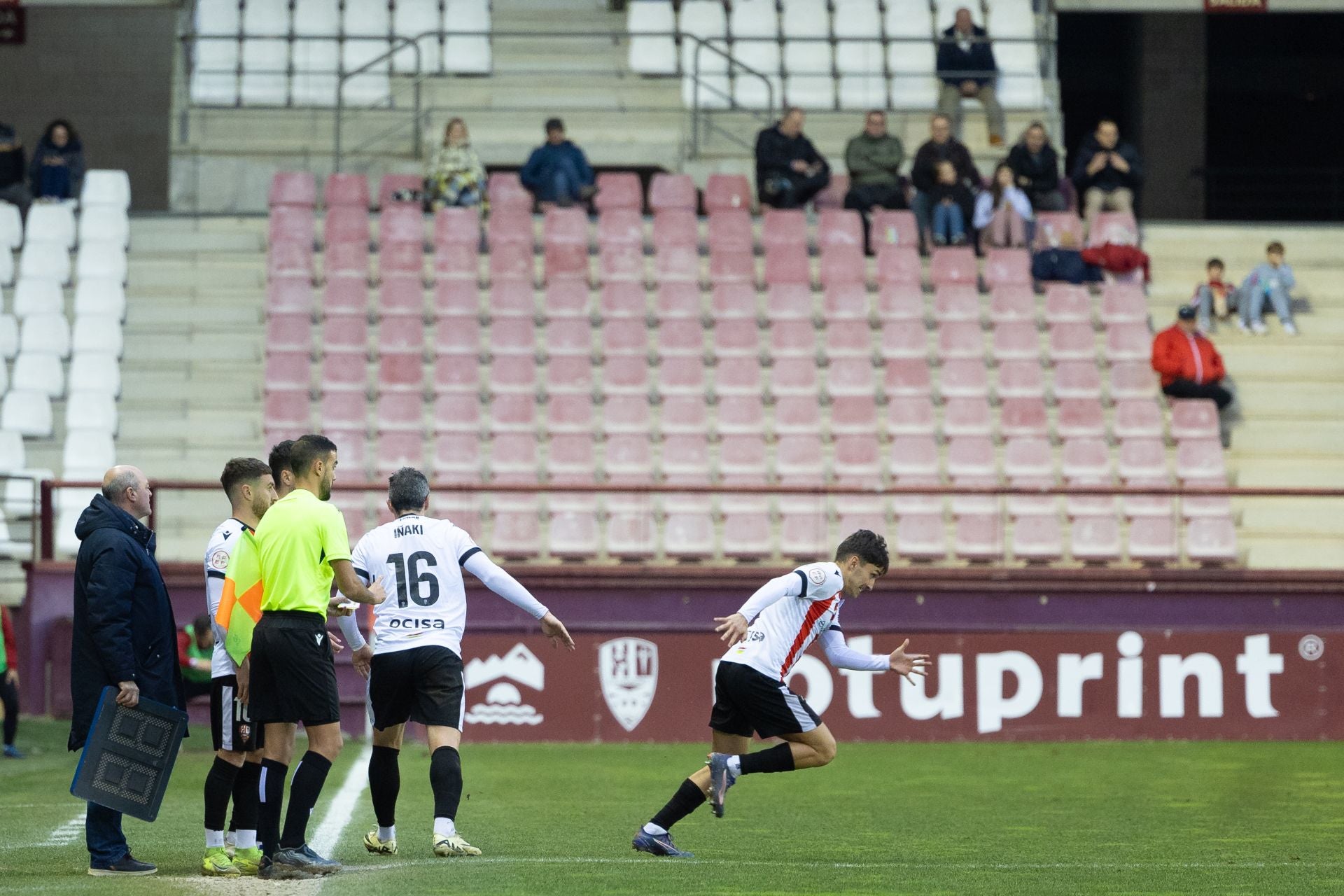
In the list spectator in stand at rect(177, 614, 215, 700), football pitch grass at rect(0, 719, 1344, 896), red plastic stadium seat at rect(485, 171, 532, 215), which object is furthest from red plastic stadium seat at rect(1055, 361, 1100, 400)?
spectator in stand at rect(177, 614, 215, 700)

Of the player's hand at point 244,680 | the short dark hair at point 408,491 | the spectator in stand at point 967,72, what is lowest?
the player's hand at point 244,680

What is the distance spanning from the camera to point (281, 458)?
25.8 feet

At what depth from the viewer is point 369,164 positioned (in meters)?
21.3

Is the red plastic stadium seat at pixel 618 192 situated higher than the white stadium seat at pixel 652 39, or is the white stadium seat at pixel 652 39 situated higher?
the white stadium seat at pixel 652 39

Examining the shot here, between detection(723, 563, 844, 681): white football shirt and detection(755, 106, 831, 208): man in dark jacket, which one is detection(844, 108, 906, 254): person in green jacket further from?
detection(723, 563, 844, 681): white football shirt

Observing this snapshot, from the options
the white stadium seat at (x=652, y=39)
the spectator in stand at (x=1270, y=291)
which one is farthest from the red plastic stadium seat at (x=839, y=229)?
the spectator in stand at (x=1270, y=291)

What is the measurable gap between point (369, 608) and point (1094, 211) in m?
9.74

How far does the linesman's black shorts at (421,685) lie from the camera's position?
26.7 feet

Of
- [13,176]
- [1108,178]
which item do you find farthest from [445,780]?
[1108,178]

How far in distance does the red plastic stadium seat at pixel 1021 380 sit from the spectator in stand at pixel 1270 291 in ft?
9.03

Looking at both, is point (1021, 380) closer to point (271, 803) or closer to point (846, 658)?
point (846, 658)

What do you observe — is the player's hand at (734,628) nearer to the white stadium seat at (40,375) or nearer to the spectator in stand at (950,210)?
the white stadium seat at (40,375)

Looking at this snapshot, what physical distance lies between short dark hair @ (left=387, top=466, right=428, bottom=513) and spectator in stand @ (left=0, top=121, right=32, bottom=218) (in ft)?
42.9

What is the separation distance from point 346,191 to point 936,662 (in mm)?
8573
